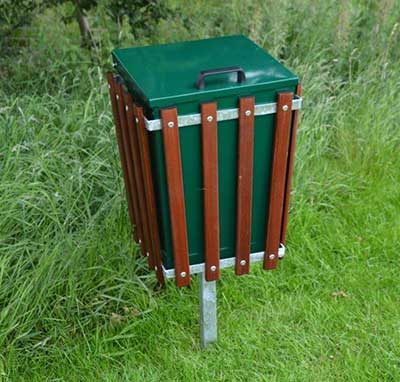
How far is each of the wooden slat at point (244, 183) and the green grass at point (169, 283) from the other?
1.91 feet

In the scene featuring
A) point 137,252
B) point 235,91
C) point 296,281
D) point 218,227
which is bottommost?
point 296,281

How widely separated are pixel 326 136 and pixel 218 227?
195 centimetres

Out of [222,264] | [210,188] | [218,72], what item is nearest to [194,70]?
[218,72]

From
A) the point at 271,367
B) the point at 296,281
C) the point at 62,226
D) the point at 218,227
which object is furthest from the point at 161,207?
the point at 296,281

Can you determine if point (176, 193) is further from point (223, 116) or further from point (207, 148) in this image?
point (223, 116)

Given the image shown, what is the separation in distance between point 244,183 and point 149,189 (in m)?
0.34

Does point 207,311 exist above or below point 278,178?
below

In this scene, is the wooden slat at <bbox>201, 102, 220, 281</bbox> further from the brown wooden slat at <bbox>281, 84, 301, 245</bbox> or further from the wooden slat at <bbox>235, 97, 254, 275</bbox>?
the brown wooden slat at <bbox>281, 84, 301, 245</bbox>

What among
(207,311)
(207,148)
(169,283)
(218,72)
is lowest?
(169,283)

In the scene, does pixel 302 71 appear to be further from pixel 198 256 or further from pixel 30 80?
pixel 198 256

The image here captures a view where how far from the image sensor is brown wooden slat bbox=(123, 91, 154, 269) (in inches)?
88.1

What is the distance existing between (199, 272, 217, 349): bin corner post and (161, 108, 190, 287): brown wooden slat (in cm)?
15

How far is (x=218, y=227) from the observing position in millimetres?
2350

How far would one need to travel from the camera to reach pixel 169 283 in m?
3.10
